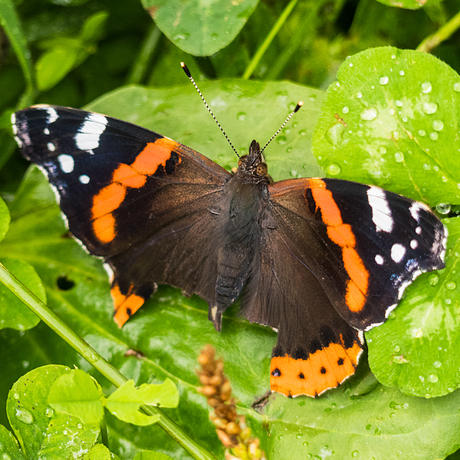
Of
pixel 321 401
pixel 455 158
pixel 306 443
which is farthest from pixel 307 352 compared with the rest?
pixel 455 158

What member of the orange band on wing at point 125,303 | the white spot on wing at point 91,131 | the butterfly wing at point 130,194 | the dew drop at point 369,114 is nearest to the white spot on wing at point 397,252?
the dew drop at point 369,114

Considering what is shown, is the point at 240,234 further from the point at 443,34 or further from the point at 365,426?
the point at 443,34

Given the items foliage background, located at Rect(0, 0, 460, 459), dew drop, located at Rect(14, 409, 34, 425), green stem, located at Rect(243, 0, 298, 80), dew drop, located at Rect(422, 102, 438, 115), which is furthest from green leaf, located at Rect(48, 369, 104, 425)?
green stem, located at Rect(243, 0, 298, 80)

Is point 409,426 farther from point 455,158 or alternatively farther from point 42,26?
point 42,26

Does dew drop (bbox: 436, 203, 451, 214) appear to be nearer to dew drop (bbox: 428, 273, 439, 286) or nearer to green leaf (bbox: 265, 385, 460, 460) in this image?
dew drop (bbox: 428, 273, 439, 286)

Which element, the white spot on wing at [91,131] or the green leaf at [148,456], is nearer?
the green leaf at [148,456]

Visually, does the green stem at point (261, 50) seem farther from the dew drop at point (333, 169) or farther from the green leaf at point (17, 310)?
the green leaf at point (17, 310)
